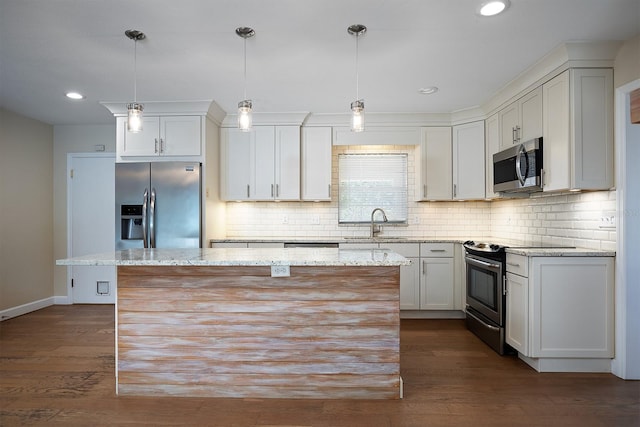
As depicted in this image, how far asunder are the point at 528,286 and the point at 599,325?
57cm

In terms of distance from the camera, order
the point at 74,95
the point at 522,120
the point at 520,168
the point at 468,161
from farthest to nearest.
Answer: the point at 468,161, the point at 74,95, the point at 522,120, the point at 520,168

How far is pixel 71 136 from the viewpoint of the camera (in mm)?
5141

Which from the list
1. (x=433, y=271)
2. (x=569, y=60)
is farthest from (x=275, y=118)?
(x=569, y=60)

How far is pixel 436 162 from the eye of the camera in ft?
15.2

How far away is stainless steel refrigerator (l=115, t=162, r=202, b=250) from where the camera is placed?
4086 mm

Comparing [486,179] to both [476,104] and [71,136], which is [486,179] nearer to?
[476,104]

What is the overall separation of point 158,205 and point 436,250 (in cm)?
314

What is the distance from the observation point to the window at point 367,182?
195 inches

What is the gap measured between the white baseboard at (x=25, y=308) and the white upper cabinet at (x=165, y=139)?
91.1 inches

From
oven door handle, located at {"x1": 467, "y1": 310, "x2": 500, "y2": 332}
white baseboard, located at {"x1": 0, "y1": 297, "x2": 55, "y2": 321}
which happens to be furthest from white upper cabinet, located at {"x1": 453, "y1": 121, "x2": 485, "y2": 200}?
white baseboard, located at {"x1": 0, "y1": 297, "x2": 55, "y2": 321}

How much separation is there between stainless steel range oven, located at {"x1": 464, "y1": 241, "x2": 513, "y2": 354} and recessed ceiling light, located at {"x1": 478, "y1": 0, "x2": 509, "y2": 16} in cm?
184

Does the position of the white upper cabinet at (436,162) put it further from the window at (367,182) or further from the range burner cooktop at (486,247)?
the range burner cooktop at (486,247)

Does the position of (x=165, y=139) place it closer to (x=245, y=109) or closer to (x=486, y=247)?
(x=245, y=109)

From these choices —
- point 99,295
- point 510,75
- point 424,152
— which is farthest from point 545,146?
point 99,295
